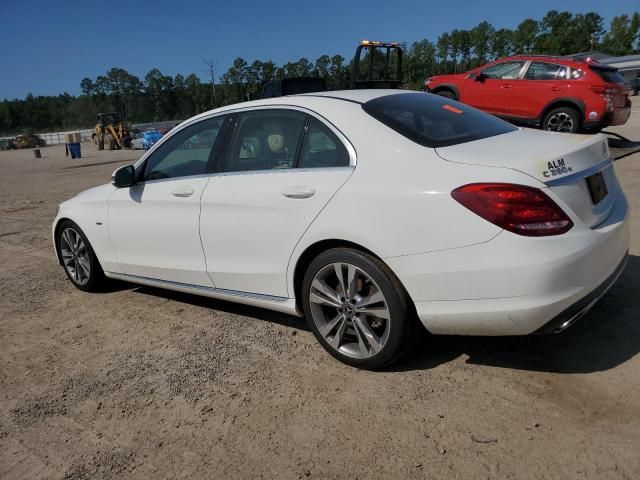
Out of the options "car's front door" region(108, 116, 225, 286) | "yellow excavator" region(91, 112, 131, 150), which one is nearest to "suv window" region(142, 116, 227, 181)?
"car's front door" region(108, 116, 225, 286)

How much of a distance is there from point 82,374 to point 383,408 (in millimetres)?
1987

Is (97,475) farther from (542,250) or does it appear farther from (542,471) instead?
(542,250)

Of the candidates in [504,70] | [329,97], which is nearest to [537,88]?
[504,70]

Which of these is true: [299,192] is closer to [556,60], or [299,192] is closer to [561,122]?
[561,122]

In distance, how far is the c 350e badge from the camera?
8.84 feet

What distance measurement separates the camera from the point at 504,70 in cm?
1184

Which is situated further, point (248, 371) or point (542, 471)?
point (248, 371)

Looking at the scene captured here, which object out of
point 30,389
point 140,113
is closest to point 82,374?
point 30,389

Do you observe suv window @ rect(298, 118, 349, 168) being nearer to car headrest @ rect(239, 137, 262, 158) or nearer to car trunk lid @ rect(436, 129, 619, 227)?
car headrest @ rect(239, 137, 262, 158)

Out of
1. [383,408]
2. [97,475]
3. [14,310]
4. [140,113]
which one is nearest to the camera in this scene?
[97,475]

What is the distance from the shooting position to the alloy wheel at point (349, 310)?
10.0 ft

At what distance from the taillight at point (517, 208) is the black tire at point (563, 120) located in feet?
30.2

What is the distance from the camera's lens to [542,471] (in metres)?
2.25

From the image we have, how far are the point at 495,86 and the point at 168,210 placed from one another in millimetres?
9722
